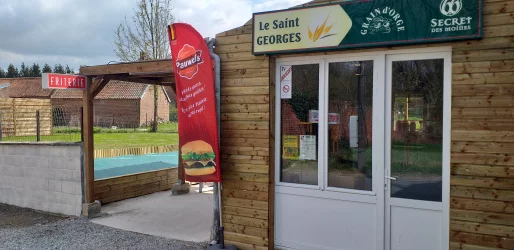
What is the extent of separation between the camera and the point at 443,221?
4.07 metres

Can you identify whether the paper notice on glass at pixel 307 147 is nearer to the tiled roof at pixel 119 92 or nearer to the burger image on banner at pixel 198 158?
the burger image on banner at pixel 198 158

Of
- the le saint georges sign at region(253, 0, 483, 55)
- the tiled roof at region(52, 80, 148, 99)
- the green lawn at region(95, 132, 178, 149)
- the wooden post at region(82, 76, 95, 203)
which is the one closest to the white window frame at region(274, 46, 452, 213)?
the le saint georges sign at region(253, 0, 483, 55)

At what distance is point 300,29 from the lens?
15.2 ft

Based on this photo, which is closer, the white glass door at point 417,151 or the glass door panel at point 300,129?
the white glass door at point 417,151

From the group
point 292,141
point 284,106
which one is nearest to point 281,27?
point 284,106

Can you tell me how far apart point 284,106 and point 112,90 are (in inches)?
1455

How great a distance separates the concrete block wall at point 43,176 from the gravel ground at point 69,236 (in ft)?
1.29

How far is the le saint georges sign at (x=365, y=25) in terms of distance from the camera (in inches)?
151

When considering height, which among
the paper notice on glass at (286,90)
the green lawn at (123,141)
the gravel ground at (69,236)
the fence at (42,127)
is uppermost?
the paper notice on glass at (286,90)

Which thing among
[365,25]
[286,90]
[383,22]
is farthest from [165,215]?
[383,22]

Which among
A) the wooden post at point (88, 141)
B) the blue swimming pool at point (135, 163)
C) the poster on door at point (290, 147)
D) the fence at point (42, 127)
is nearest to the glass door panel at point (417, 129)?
the poster on door at point (290, 147)

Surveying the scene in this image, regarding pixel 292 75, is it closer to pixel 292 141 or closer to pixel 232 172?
pixel 292 141

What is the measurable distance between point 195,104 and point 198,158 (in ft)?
2.22

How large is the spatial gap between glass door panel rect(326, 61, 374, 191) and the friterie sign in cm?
473
